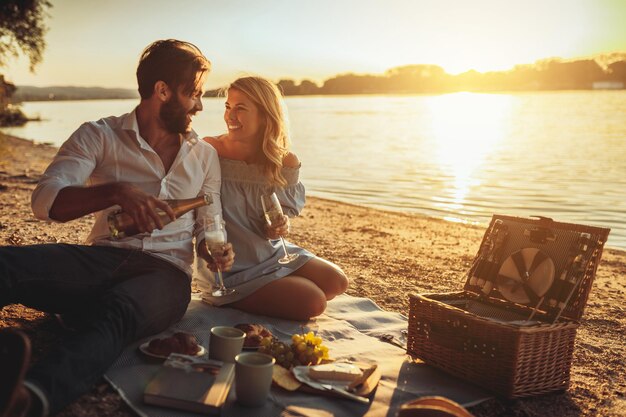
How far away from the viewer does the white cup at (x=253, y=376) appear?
3.00m

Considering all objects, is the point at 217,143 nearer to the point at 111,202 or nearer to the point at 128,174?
the point at 128,174

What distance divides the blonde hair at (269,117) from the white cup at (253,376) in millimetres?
2193

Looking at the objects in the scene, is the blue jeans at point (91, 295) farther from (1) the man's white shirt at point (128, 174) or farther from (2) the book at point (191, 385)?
(2) the book at point (191, 385)

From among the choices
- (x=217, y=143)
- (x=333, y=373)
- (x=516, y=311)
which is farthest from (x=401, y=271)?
(x=333, y=373)

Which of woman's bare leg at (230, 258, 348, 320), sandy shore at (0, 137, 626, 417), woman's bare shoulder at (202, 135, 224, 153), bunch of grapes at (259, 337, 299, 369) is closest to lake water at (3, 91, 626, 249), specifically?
sandy shore at (0, 137, 626, 417)

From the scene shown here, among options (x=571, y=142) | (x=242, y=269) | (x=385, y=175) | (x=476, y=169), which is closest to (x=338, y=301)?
(x=242, y=269)

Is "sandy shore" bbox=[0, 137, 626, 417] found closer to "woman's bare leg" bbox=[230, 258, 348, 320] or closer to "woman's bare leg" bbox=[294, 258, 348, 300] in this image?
"woman's bare leg" bbox=[294, 258, 348, 300]

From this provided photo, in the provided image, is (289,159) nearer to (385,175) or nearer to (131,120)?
(131,120)

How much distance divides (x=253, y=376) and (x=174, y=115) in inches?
76.4

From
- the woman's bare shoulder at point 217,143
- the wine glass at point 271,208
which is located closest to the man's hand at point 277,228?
the wine glass at point 271,208

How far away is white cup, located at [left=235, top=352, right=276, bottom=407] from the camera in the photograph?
300 cm

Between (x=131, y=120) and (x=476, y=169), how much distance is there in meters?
21.3

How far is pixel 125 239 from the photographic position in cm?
400

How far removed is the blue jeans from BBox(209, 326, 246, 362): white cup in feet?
1.64
